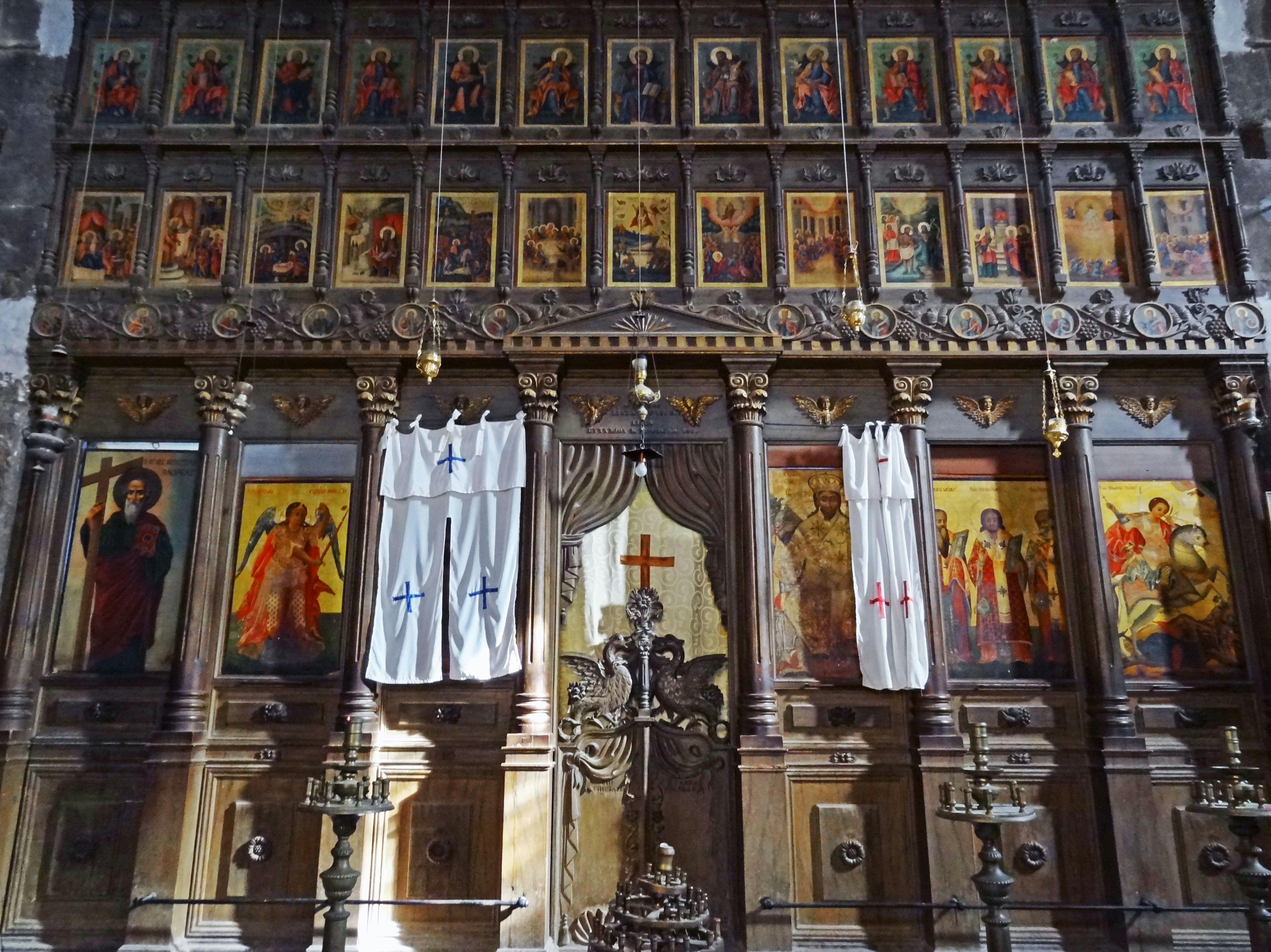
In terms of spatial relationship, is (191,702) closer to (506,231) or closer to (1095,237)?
(506,231)

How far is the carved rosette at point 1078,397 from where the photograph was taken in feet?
30.2

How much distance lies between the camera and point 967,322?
9.33 meters

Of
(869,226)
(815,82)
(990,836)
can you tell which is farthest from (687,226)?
A: (990,836)

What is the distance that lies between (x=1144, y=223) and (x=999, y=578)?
4.19 m

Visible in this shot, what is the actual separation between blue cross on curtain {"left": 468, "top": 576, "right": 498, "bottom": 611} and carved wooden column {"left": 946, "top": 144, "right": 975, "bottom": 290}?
5.88 meters

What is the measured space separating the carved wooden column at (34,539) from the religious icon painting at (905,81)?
935cm

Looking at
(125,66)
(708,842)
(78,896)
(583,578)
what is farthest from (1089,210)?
(78,896)

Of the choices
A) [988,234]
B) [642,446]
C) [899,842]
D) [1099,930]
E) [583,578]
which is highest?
[988,234]

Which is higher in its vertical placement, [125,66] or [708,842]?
[125,66]

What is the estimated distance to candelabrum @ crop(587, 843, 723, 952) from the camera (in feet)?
17.7

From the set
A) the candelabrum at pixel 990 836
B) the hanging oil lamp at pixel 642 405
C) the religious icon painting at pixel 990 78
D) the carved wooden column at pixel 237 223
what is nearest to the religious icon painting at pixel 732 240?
the hanging oil lamp at pixel 642 405

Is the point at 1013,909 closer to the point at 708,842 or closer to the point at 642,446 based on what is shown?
the point at 708,842

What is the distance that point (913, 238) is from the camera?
9.73m

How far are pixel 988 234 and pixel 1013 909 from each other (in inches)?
270
